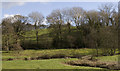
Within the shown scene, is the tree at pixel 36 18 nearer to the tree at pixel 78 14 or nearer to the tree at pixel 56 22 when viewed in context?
the tree at pixel 56 22

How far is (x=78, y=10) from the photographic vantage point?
44.4m

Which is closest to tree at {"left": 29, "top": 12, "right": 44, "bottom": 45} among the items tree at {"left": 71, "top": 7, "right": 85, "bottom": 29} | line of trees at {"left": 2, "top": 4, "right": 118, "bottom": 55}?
line of trees at {"left": 2, "top": 4, "right": 118, "bottom": 55}

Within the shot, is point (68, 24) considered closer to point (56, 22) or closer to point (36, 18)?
point (56, 22)

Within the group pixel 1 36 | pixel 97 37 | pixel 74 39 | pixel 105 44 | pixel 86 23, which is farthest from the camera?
pixel 86 23

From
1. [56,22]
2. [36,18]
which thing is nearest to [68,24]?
[56,22]

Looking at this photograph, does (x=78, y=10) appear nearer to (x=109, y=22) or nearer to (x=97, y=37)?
(x=109, y=22)

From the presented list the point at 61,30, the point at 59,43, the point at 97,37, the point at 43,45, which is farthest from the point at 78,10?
the point at 97,37

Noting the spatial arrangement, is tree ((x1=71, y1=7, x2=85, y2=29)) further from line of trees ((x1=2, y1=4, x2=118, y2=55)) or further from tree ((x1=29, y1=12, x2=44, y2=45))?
tree ((x1=29, y1=12, x2=44, y2=45))

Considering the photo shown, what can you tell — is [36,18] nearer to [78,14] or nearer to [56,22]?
[56,22]

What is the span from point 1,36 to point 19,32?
11581 millimetres

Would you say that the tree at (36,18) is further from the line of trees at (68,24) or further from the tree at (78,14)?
the tree at (78,14)

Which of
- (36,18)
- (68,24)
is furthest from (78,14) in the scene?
(36,18)

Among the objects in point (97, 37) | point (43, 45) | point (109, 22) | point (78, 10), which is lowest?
point (43, 45)

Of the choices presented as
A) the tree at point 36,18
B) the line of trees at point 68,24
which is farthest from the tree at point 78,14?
the tree at point 36,18
